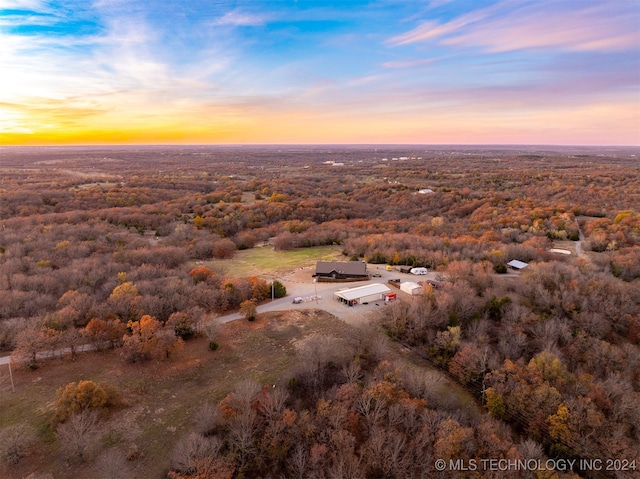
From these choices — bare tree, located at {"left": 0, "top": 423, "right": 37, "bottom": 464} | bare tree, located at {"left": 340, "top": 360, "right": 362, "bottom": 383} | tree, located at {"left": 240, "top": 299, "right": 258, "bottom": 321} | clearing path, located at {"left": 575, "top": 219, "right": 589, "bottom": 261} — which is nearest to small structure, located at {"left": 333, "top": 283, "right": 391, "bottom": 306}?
tree, located at {"left": 240, "top": 299, "right": 258, "bottom": 321}

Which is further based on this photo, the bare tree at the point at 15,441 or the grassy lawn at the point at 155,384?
the grassy lawn at the point at 155,384

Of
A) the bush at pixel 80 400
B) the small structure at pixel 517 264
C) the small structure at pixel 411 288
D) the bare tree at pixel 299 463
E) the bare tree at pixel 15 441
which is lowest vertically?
the bare tree at pixel 299 463

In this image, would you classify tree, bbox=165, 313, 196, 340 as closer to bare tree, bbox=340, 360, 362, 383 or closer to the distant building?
bare tree, bbox=340, 360, 362, 383

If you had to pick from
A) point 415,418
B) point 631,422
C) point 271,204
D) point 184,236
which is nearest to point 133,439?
point 415,418

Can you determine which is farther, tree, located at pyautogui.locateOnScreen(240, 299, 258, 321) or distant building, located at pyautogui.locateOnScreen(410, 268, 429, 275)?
distant building, located at pyautogui.locateOnScreen(410, 268, 429, 275)

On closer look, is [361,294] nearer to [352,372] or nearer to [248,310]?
[248,310]

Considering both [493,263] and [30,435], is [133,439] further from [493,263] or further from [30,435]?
[493,263]

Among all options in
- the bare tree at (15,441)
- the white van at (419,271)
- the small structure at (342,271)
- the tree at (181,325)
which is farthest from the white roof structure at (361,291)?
the bare tree at (15,441)

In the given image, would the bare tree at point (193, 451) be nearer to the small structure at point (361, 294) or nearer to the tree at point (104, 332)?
the tree at point (104, 332)
